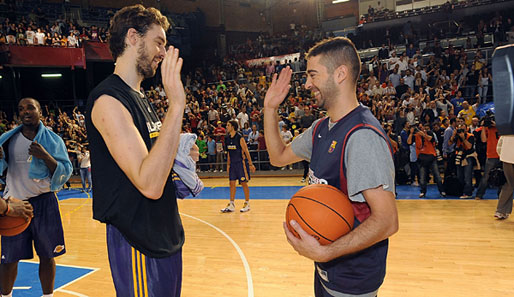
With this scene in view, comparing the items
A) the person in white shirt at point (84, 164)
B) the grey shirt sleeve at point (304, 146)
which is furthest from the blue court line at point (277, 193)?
the grey shirt sleeve at point (304, 146)

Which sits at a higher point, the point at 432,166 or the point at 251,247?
the point at 432,166

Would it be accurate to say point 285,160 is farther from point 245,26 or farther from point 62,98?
point 245,26

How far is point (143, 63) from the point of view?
1895 mm

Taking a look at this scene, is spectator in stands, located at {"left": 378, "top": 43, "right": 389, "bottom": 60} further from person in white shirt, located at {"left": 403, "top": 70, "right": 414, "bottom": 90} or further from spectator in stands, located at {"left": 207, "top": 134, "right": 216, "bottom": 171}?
spectator in stands, located at {"left": 207, "top": 134, "right": 216, "bottom": 171}

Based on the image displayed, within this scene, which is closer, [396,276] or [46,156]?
[46,156]

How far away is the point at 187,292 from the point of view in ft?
14.3

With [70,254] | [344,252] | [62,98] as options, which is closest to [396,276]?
[344,252]

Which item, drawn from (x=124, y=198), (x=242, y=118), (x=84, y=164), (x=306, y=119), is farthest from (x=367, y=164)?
(x=242, y=118)

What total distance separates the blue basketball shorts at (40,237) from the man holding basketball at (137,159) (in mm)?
2171

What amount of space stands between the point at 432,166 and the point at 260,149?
6.19m

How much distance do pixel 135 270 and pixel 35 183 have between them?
238cm

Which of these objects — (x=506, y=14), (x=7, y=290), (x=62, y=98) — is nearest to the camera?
(x=7, y=290)

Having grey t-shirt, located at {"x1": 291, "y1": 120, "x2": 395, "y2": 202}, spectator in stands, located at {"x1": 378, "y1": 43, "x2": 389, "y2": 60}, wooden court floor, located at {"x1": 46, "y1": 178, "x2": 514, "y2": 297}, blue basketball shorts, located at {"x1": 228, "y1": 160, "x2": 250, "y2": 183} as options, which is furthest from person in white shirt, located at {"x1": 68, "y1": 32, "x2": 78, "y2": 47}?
grey t-shirt, located at {"x1": 291, "y1": 120, "x2": 395, "y2": 202}

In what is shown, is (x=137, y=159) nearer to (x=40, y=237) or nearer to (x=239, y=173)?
(x=40, y=237)
